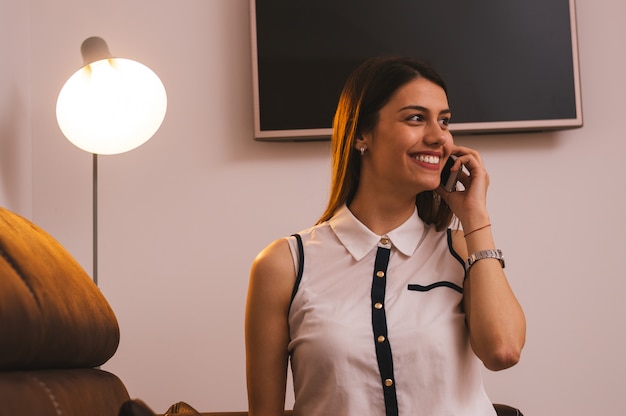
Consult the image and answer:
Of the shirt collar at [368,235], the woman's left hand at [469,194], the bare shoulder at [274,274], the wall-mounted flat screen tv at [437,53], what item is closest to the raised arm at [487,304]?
the woman's left hand at [469,194]

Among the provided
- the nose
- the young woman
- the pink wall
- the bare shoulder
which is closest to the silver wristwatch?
the young woman

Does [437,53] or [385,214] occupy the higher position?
[437,53]

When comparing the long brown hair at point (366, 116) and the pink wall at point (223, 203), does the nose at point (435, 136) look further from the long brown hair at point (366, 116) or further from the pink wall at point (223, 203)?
the pink wall at point (223, 203)

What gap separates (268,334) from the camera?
1.68 m

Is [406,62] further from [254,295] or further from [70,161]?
[70,161]

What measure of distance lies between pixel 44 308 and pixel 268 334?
2.52 ft

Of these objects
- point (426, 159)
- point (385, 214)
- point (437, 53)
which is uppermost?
point (437, 53)

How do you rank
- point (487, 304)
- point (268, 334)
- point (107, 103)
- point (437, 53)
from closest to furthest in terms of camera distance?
point (487, 304) < point (268, 334) < point (107, 103) < point (437, 53)

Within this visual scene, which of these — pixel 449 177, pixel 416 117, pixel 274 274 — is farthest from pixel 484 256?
pixel 274 274

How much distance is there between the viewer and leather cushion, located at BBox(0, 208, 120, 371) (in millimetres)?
892

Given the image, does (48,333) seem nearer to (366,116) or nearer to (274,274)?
(274,274)

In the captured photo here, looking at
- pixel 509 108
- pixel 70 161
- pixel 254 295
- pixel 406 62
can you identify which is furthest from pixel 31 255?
pixel 509 108

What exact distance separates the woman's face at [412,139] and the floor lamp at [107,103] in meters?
0.62

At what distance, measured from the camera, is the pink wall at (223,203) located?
2.27 metres
